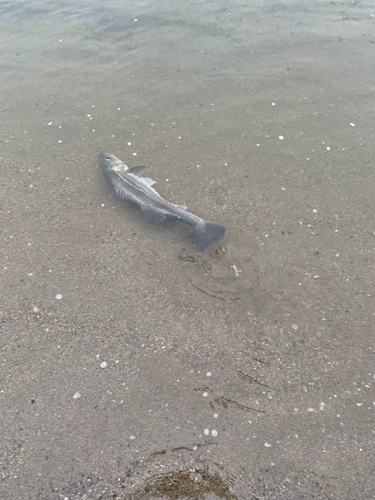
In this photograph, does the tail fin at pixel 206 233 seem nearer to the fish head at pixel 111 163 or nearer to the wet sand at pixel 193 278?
the wet sand at pixel 193 278

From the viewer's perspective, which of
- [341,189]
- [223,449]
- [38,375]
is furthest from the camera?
[341,189]

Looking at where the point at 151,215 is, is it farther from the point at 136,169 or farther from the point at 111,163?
the point at 111,163

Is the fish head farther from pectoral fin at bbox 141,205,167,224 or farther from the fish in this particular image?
pectoral fin at bbox 141,205,167,224

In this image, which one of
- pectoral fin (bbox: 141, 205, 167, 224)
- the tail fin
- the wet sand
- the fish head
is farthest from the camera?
the fish head

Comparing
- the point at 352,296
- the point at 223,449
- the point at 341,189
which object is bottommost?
the point at 223,449

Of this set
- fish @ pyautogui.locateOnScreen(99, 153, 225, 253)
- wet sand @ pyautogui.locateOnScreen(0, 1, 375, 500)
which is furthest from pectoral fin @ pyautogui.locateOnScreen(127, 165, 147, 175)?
wet sand @ pyautogui.locateOnScreen(0, 1, 375, 500)

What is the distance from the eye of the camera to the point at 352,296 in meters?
3.98

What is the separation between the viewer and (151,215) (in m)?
4.75

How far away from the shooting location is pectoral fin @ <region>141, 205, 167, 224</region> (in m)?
4.69

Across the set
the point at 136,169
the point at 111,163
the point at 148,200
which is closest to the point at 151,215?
the point at 148,200

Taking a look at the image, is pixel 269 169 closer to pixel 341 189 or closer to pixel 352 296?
pixel 341 189

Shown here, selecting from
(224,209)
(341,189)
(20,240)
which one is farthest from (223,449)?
(341,189)

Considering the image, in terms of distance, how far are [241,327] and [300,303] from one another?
806 millimetres

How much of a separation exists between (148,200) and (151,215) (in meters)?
0.25
